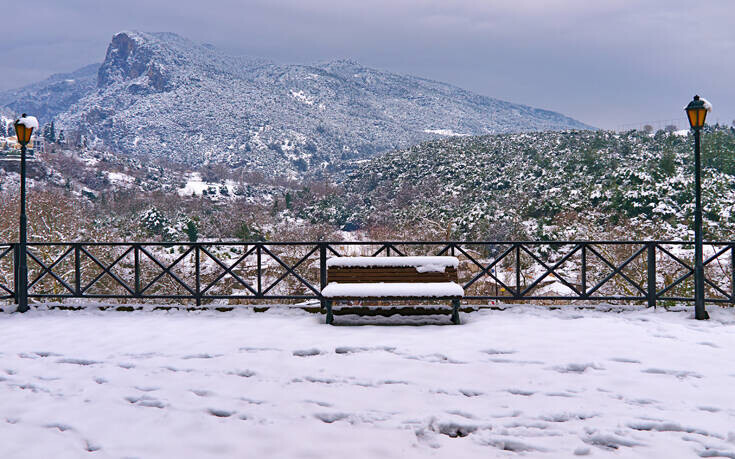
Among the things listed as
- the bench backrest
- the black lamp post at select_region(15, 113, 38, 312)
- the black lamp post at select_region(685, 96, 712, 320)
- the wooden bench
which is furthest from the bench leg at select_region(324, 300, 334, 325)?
the black lamp post at select_region(685, 96, 712, 320)

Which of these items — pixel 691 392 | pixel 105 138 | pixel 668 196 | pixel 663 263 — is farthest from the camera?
pixel 105 138

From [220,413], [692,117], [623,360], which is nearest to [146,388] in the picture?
[220,413]

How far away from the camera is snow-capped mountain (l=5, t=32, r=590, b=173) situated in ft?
395

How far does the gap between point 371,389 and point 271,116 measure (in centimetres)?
14461

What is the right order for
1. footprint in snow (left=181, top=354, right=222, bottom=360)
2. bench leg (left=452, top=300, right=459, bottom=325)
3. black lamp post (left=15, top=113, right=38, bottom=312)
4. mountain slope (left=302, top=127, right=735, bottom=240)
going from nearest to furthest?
footprint in snow (left=181, top=354, right=222, bottom=360) < bench leg (left=452, top=300, right=459, bottom=325) < black lamp post (left=15, top=113, right=38, bottom=312) < mountain slope (left=302, top=127, right=735, bottom=240)

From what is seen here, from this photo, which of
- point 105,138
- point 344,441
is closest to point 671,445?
point 344,441

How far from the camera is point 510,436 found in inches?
134

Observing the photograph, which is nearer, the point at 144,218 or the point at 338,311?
the point at 338,311

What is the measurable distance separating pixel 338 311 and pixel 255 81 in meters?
182

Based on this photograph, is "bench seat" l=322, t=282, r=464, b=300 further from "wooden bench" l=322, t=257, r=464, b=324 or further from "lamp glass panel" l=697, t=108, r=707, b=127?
"lamp glass panel" l=697, t=108, r=707, b=127

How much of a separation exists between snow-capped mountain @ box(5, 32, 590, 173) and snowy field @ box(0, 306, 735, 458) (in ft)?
329

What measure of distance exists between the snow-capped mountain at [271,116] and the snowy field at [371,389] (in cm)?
10034

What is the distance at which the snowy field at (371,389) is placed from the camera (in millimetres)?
3320

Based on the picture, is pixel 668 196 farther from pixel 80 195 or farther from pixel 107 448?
pixel 80 195
